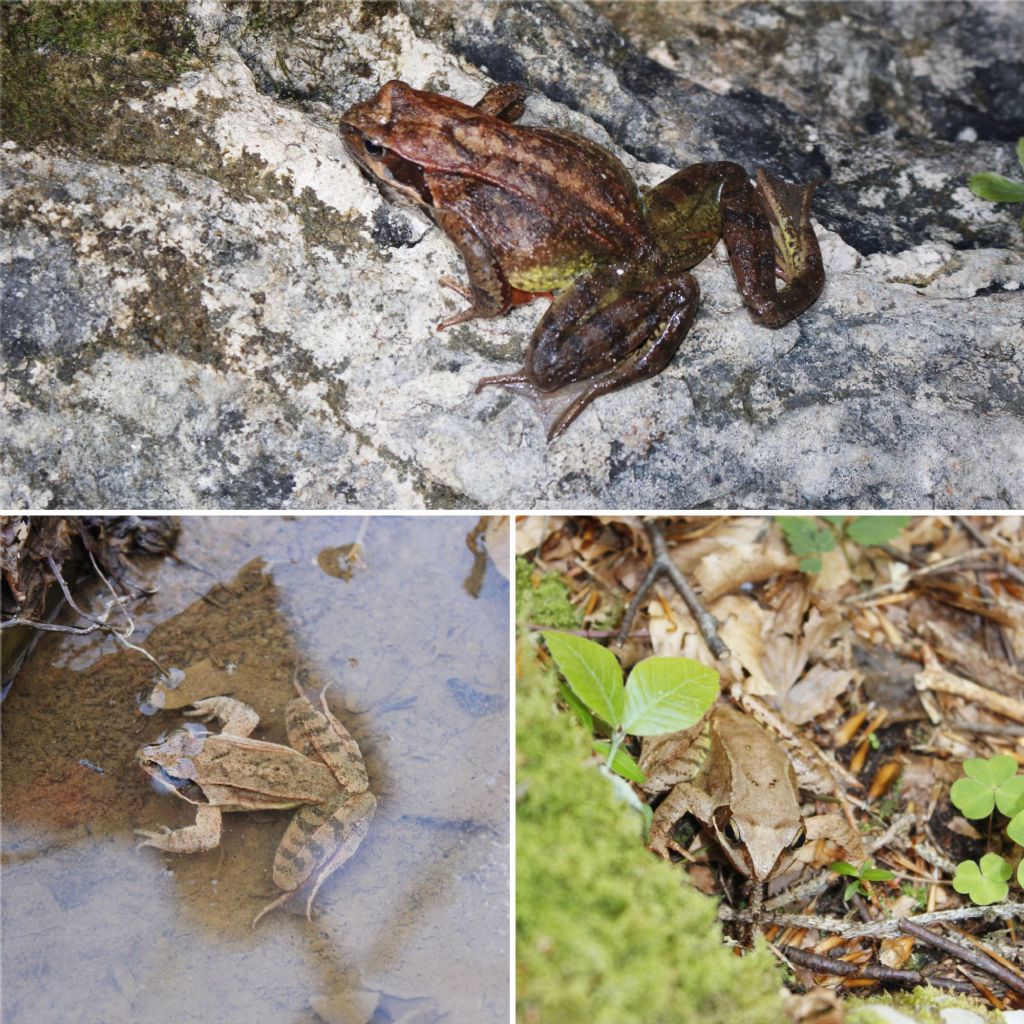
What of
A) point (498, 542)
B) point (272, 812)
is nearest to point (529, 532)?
point (498, 542)

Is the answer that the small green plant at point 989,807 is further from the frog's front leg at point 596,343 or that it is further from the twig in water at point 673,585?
the frog's front leg at point 596,343

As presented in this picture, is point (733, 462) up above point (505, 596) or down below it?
above

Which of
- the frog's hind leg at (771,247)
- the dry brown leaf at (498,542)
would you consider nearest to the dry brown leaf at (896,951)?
→ the dry brown leaf at (498,542)

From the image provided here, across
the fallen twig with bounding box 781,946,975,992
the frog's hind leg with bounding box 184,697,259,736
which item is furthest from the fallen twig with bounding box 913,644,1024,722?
the frog's hind leg with bounding box 184,697,259,736

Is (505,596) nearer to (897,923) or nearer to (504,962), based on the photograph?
(504,962)

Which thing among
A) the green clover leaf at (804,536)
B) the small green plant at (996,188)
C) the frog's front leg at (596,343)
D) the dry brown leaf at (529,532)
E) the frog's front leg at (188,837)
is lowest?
the frog's front leg at (188,837)

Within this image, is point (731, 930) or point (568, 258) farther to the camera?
point (568, 258)

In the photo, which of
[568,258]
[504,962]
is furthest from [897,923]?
[568,258]
